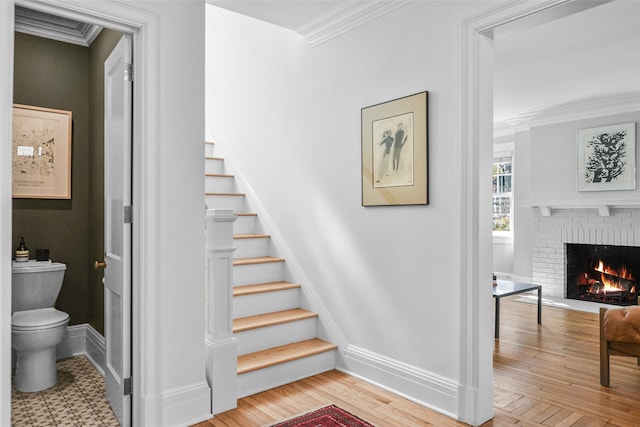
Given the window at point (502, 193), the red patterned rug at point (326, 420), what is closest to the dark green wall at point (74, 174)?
the red patterned rug at point (326, 420)

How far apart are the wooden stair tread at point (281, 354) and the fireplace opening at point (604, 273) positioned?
447cm

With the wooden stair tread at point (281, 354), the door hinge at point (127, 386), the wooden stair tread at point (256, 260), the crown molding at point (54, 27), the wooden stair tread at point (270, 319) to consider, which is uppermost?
the crown molding at point (54, 27)

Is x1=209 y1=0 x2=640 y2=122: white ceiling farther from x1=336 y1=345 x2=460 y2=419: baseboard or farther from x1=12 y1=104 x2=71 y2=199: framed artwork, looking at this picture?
x1=336 y1=345 x2=460 y2=419: baseboard

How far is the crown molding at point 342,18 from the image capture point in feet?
9.71

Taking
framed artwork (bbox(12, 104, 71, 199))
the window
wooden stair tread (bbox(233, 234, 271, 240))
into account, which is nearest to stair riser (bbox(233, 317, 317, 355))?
wooden stair tread (bbox(233, 234, 271, 240))

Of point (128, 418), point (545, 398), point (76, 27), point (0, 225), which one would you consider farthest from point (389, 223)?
point (76, 27)

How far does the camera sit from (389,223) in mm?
2994

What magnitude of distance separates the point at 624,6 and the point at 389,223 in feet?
7.25

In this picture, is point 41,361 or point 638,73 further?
point 638,73

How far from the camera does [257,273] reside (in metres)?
3.72

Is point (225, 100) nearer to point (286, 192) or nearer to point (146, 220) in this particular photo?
point (286, 192)

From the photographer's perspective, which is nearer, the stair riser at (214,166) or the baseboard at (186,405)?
the baseboard at (186,405)

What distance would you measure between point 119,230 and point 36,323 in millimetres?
1061

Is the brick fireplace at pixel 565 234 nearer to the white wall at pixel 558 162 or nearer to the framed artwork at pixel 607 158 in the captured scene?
the white wall at pixel 558 162
